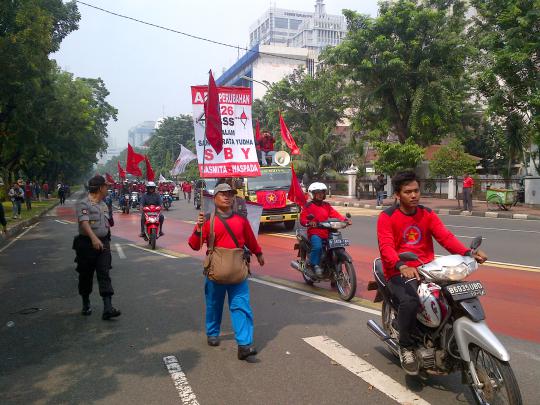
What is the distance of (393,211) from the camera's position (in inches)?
154

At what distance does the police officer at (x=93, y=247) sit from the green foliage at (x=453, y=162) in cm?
2058

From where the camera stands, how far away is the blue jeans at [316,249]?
677 centimetres

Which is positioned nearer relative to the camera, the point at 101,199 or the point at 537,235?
the point at 101,199

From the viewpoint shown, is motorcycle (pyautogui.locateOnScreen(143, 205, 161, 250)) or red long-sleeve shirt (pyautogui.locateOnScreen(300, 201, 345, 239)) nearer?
red long-sleeve shirt (pyautogui.locateOnScreen(300, 201, 345, 239))

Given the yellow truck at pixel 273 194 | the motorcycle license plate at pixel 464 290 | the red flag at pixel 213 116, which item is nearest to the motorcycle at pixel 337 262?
the red flag at pixel 213 116

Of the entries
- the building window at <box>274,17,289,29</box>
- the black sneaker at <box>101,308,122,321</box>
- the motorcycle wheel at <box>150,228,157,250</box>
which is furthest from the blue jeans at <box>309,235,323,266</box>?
the building window at <box>274,17,289,29</box>

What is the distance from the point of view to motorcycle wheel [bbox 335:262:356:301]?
6.23 m

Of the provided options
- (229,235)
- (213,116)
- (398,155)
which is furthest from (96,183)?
(398,155)

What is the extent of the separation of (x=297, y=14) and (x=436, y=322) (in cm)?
16635

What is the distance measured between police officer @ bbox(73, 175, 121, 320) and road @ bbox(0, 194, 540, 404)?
30 cm

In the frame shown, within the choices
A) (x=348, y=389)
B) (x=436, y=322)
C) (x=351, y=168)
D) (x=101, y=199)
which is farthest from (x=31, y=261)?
(x=351, y=168)

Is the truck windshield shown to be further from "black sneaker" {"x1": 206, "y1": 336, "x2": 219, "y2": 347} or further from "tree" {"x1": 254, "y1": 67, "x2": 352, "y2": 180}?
"tree" {"x1": 254, "y1": 67, "x2": 352, "y2": 180}

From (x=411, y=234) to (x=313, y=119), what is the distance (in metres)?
39.4

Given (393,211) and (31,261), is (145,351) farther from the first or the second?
(31,261)
